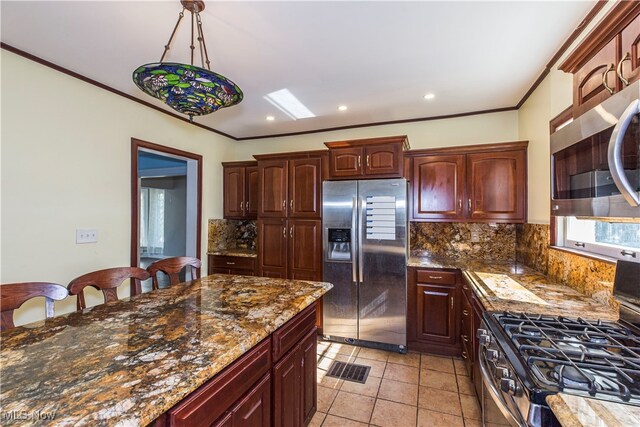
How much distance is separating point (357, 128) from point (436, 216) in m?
1.54

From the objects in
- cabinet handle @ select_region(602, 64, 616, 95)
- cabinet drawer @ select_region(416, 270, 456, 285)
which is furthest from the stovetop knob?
cabinet drawer @ select_region(416, 270, 456, 285)

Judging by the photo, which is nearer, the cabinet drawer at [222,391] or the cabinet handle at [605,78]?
the cabinet drawer at [222,391]

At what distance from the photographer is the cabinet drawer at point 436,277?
9.16 feet

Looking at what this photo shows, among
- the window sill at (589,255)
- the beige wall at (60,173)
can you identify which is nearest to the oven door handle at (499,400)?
the window sill at (589,255)

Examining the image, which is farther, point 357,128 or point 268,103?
point 357,128

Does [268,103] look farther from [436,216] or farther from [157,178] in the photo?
[157,178]

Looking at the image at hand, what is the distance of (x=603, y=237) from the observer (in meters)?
1.84

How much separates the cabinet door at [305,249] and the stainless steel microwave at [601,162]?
225 centimetres

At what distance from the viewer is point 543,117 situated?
2.40m

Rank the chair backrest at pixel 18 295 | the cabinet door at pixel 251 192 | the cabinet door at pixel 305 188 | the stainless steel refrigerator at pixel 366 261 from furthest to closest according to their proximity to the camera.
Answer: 1. the cabinet door at pixel 251 192
2. the cabinet door at pixel 305 188
3. the stainless steel refrigerator at pixel 366 261
4. the chair backrest at pixel 18 295

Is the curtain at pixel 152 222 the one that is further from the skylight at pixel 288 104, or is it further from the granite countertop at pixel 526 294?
the granite countertop at pixel 526 294

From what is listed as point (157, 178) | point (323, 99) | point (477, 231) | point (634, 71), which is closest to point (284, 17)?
point (323, 99)

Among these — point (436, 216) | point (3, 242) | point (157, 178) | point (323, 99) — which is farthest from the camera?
point (157, 178)

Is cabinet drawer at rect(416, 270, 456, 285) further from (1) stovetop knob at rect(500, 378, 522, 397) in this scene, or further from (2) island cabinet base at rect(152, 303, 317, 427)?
(1) stovetop knob at rect(500, 378, 522, 397)
